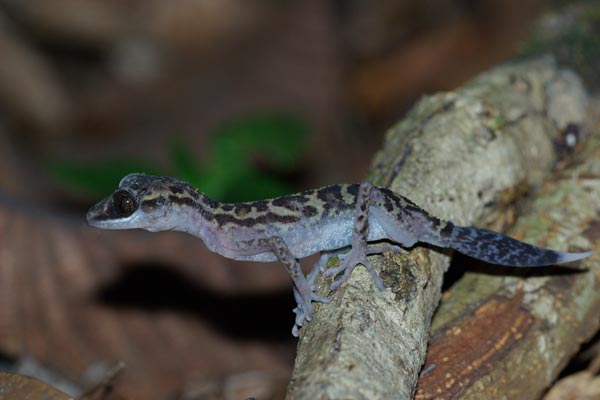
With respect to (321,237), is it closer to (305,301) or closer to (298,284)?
(298,284)

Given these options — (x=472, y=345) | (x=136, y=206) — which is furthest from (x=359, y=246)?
(x=136, y=206)

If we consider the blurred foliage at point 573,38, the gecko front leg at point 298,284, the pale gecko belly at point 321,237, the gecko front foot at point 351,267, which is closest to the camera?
the gecko front foot at point 351,267

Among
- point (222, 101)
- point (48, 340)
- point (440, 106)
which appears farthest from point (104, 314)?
point (222, 101)

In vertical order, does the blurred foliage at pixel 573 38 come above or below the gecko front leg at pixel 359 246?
above

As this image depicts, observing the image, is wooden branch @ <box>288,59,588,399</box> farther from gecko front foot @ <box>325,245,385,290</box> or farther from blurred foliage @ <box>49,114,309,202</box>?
blurred foliage @ <box>49,114,309,202</box>

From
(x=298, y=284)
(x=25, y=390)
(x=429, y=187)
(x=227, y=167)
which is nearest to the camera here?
(x=25, y=390)

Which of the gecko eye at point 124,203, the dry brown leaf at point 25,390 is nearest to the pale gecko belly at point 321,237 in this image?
the gecko eye at point 124,203

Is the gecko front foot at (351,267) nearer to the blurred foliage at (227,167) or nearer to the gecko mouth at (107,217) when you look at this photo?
the gecko mouth at (107,217)
